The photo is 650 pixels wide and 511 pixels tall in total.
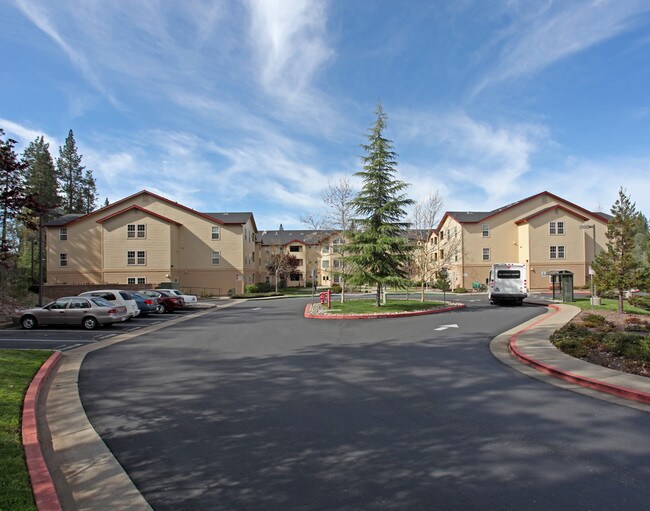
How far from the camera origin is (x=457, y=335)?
1376 centimetres

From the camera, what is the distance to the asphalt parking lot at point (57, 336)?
13031mm

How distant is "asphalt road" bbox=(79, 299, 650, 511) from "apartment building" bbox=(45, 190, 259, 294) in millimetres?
35702

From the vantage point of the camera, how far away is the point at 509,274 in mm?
27500

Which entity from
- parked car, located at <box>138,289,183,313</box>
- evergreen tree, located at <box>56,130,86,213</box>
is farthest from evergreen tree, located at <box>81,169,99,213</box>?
parked car, located at <box>138,289,183,313</box>

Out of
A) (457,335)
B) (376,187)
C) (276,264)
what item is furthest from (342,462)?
(276,264)

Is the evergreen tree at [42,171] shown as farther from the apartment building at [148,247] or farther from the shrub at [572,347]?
the shrub at [572,347]

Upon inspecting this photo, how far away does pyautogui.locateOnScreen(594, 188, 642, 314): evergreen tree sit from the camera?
19.5 metres

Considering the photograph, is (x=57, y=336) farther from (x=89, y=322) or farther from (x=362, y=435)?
(x=362, y=435)

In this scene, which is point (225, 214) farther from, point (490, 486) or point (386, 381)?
point (490, 486)

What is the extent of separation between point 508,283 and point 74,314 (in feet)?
81.2

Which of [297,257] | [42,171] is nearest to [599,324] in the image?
[297,257]

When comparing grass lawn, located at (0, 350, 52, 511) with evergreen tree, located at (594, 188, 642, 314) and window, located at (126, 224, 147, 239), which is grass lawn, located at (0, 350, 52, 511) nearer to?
evergreen tree, located at (594, 188, 642, 314)

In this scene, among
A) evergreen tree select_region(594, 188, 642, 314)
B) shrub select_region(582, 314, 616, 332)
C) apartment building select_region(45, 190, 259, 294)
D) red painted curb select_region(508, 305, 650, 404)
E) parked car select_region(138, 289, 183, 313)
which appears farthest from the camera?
apartment building select_region(45, 190, 259, 294)

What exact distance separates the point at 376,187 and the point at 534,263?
3358 centimetres
